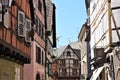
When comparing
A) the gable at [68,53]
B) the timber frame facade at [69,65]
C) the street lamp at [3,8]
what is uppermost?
the street lamp at [3,8]

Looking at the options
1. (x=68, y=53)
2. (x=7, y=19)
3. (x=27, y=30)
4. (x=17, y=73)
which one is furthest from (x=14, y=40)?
(x=68, y=53)

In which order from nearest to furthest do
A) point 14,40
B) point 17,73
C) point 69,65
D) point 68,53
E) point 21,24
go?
point 14,40, point 21,24, point 17,73, point 68,53, point 69,65

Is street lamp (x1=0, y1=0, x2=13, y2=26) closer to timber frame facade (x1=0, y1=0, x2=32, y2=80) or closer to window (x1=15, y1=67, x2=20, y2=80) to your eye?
timber frame facade (x1=0, y1=0, x2=32, y2=80)

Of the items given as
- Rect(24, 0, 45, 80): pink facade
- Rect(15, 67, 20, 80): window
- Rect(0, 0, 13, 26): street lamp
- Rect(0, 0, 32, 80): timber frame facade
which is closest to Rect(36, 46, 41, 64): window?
Rect(24, 0, 45, 80): pink facade

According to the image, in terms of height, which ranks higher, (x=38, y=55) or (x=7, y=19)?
(x=7, y=19)

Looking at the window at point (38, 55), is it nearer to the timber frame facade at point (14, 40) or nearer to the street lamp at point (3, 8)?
the timber frame facade at point (14, 40)

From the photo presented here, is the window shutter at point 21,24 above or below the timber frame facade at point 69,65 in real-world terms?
above

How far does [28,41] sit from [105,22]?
5.07m

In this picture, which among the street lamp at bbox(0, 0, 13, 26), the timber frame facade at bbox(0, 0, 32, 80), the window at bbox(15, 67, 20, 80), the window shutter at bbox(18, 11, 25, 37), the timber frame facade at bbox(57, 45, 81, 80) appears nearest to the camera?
the street lamp at bbox(0, 0, 13, 26)

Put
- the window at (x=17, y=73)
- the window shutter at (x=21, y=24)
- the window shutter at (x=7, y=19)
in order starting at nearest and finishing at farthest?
1. the window shutter at (x=7, y=19)
2. the window shutter at (x=21, y=24)
3. the window at (x=17, y=73)

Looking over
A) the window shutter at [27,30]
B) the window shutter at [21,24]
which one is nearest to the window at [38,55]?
the window shutter at [27,30]

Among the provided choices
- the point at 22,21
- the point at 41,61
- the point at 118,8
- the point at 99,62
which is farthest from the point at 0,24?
the point at 41,61

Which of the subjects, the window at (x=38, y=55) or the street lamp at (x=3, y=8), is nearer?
the street lamp at (x=3, y=8)

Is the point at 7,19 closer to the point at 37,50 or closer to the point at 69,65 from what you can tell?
the point at 37,50
